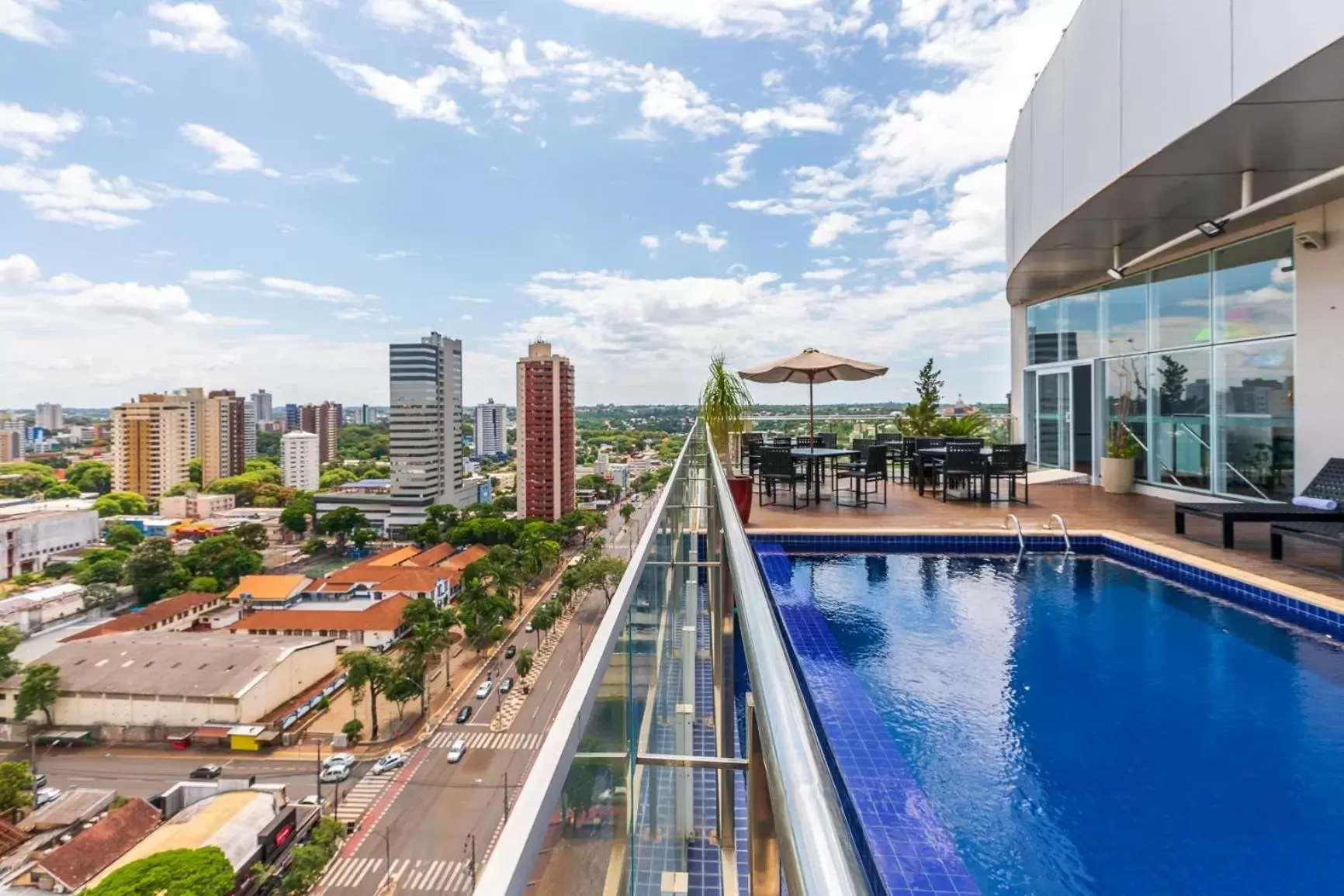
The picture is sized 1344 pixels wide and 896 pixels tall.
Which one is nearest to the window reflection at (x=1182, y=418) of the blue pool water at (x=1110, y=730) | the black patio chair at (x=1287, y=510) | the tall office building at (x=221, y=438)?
the black patio chair at (x=1287, y=510)

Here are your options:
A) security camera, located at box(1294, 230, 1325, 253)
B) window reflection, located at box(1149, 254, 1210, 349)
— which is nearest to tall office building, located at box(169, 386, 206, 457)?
window reflection, located at box(1149, 254, 1210, 349)

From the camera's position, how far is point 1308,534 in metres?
5.50

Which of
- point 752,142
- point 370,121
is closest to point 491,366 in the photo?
point 370,121

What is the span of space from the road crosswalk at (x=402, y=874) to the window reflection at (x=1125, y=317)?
27694mm

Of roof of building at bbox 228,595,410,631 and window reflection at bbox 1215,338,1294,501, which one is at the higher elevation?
window reflection at bbox 1215,338,1294,501

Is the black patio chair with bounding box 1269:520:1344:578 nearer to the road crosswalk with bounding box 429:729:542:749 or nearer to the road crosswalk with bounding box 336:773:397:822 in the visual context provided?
the road crosswalk with bounding box 336:773:397:822

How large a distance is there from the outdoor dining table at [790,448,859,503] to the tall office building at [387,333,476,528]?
7363cm

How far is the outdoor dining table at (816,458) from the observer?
874 centimetres

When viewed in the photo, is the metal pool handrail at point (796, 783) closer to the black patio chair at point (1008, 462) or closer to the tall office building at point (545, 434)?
the black patio chair at point (1008, 462)

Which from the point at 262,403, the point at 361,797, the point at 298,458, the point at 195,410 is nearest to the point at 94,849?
the point at 361,797

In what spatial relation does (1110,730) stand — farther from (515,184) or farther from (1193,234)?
(515,184)

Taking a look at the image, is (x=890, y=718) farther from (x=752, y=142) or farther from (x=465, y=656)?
(x=465, y=656)

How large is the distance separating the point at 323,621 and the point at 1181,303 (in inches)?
1958

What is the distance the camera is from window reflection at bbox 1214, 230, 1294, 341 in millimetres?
7684
